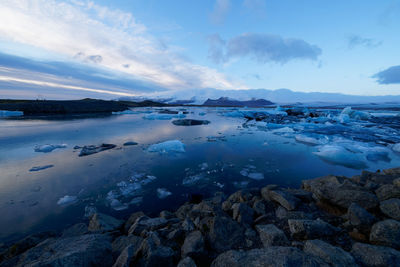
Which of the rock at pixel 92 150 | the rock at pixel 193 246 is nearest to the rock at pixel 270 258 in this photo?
the rock at pixel 193 246

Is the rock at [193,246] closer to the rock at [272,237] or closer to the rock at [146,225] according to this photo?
the rock at [146,225]

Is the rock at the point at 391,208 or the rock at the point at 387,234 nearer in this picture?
the rock at the point at 387,234

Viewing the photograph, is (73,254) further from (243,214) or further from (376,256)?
(376,256)

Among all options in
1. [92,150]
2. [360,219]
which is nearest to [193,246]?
[360,219]

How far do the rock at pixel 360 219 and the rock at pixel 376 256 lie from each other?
1.33 ft

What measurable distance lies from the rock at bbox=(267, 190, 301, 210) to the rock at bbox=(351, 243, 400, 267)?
106 centimetres

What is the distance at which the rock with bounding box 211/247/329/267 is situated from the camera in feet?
4.82

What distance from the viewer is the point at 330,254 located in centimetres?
152

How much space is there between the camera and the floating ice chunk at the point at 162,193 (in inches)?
156

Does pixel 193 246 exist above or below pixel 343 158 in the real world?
above

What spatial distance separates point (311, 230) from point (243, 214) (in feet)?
2.90

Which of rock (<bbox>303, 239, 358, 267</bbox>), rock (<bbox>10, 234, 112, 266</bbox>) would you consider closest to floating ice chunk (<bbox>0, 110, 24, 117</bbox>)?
rock (<bbox>10, 234, 112, 266</bbox>)

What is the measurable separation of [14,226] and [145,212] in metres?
2.24

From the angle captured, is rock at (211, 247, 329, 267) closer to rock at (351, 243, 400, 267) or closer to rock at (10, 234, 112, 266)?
rock at (351, 243, 400, 267)
